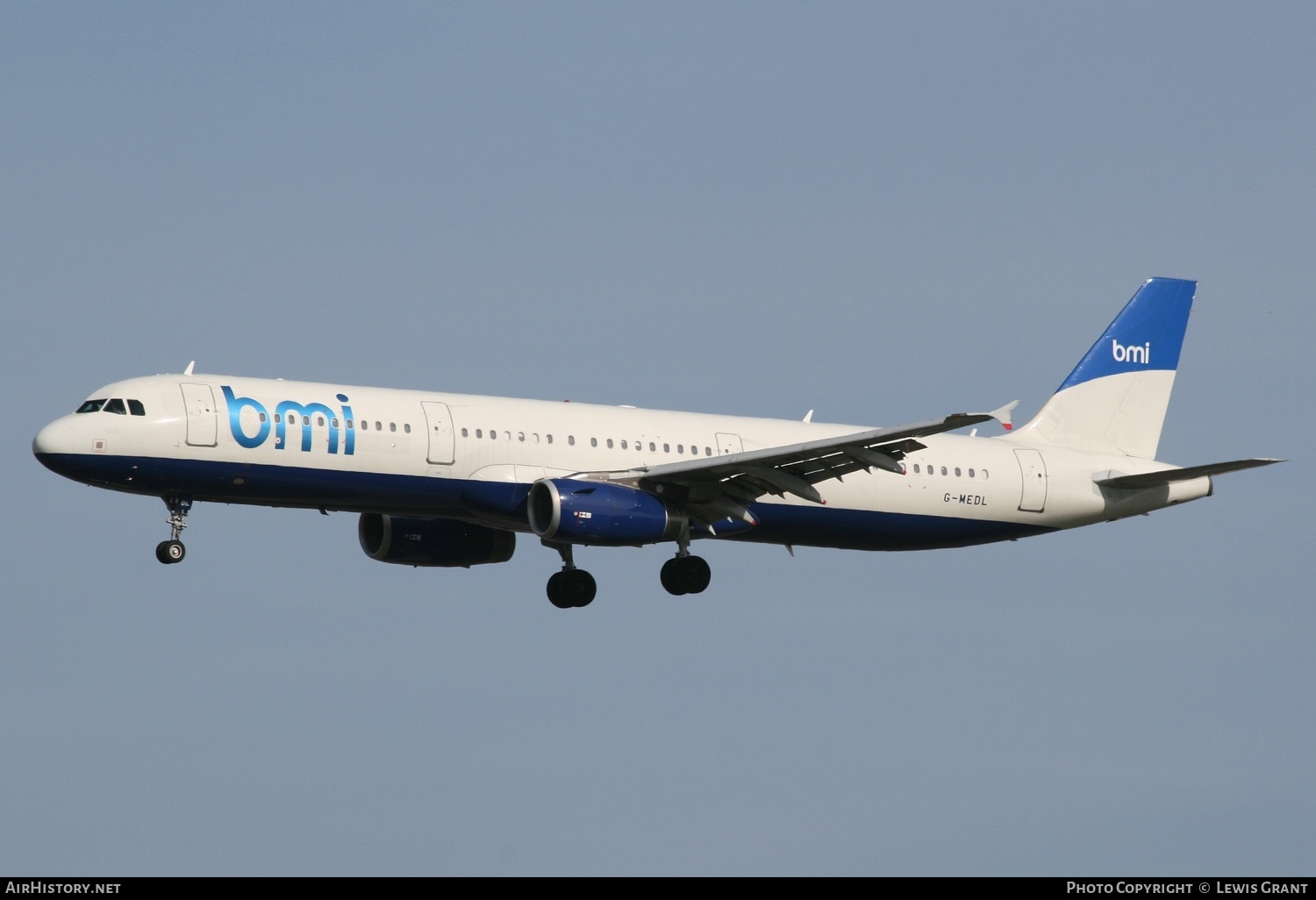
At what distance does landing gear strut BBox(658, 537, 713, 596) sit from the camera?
48750mm

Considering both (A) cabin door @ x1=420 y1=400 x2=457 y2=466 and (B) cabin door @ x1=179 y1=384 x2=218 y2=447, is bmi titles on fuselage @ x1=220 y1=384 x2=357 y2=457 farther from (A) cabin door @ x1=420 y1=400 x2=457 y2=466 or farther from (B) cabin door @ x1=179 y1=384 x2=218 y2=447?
(A) cabin door @ x1=420 y1=400 x2=457 y2=466

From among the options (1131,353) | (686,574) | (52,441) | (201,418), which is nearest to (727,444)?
(686,574)

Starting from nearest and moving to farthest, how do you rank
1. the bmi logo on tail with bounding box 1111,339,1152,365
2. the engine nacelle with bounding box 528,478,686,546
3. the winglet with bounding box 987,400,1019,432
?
the winglet with bounding box 987,400,1019,432 < the engine nacelle with bounding box 528,478,686,546 < the bmi logo on tail with bounding box 1111,339,1152,365

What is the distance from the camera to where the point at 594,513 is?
45156 millimetres

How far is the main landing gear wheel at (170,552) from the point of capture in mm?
44562

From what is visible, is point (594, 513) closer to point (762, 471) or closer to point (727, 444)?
point (762, 471)

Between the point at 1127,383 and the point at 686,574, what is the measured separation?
49.6 ft

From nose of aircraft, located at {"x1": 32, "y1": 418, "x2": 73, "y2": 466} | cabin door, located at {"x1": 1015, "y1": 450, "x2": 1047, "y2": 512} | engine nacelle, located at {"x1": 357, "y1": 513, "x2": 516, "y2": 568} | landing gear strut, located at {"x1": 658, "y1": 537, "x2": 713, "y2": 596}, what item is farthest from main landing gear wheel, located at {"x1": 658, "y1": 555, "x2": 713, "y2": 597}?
nose of aircraft, located at {"x1": 32, "y1": 418, "x2": 73, "y2": 466}

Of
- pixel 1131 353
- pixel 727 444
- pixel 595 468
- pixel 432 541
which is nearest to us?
pixel 595 468

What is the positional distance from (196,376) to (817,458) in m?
14.1

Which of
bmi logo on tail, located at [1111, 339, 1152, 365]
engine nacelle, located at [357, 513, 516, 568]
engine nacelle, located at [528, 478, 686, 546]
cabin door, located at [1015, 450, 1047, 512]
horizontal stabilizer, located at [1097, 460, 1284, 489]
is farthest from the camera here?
bmi logo on tail, located at [1111, 339, 1152, 365]

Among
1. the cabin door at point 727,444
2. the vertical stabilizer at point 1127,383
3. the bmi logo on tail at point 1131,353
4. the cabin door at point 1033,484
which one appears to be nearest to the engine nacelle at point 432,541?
the cabin door at point 727,444

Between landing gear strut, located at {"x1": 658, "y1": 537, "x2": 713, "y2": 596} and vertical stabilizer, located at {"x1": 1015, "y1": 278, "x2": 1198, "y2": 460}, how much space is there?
11024mm

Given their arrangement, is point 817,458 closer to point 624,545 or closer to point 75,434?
point 624,545
